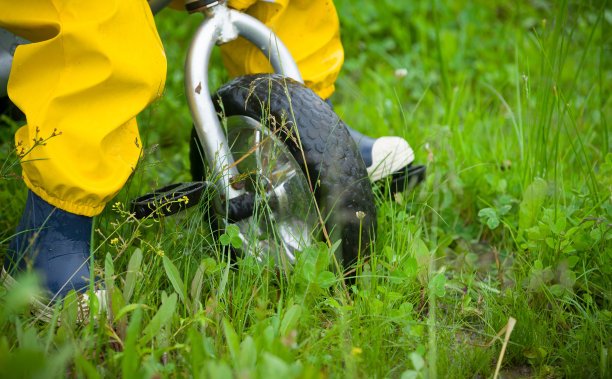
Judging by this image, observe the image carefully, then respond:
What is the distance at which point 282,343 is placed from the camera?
0.84 m

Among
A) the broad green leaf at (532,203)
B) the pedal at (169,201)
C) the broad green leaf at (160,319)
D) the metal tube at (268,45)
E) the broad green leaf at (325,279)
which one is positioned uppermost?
the metal tube at (268,45)

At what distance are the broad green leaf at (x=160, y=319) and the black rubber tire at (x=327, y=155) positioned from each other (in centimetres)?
35

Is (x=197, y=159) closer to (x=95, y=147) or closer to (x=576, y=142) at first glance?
(x=95, y=147)

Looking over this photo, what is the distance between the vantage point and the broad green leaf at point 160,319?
3.04 feet

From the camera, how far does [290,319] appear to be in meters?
0.94

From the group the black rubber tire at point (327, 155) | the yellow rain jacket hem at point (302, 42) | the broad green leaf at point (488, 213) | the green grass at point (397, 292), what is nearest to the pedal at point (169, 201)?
the green grass at point (397, 292)

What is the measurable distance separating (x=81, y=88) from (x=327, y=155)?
0.50 meters

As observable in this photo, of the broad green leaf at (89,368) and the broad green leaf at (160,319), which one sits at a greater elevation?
the broad green leaf at (89,368)

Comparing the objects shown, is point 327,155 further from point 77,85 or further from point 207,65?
point 77,85

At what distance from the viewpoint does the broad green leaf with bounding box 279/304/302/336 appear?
3.07ft

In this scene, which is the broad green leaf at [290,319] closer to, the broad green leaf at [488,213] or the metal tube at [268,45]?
the metal tube at [268,45]

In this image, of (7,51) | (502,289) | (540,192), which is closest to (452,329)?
(502,289)

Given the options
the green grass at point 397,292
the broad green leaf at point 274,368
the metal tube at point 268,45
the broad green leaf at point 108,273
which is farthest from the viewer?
the metal tube at point 268,45

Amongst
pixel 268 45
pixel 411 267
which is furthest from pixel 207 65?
pixel 411 267
